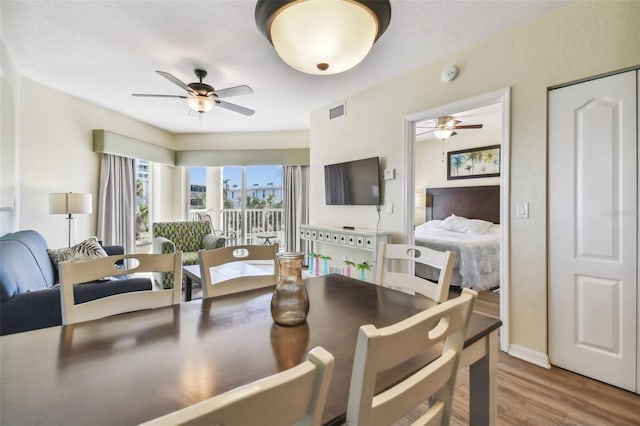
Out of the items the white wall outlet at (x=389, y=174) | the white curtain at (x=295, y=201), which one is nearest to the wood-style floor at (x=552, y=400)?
the white wall outlet at (x=389, y=174)

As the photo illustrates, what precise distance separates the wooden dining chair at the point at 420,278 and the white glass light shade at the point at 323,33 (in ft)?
3.08

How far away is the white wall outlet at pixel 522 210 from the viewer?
7.50 ft

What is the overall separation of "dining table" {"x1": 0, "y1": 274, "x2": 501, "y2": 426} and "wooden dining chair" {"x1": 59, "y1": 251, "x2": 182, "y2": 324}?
16cm

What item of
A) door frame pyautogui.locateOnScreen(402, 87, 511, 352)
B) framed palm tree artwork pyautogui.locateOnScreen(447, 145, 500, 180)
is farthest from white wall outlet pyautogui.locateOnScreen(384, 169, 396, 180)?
framed palm tree artwork pyautogui.locateOnScreen(447, 145, 500, 180)

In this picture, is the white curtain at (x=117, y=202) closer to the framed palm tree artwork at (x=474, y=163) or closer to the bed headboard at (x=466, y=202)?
the bed headboard at (x=466, y=202)

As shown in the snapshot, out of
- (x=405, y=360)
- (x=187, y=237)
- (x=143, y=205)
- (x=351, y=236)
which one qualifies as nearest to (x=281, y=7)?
(x=405, y=360)

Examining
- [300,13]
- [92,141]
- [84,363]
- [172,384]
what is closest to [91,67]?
[92,141]

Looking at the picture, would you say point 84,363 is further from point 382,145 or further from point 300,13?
point 382,145

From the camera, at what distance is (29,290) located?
2.03m

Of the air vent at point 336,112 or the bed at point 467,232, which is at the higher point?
the air vent at point 336,112

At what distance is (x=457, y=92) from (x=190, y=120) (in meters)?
4.11

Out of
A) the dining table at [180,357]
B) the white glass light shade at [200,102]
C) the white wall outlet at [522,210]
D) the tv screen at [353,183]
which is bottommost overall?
the dining table at [180,357]

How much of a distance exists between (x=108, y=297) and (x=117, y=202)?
13.6ft

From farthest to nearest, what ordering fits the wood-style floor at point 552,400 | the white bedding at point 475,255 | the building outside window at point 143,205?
1. the building outside window at point 143,205
2. the white bedding at point 475,255
3. the wood-style floor at point 552,400
